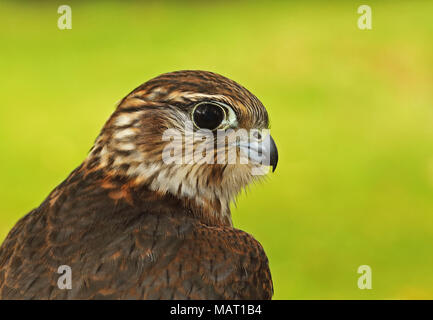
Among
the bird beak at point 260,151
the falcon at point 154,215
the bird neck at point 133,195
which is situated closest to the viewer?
the falcon at point 154,215

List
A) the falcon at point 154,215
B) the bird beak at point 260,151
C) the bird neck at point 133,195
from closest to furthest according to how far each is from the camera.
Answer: the falcon at point 154,215 < the bird neck at point 133,195 < the bird beak at point 260,151

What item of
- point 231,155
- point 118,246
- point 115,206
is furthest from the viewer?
point 231,155

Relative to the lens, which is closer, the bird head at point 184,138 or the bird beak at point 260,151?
the bird head at point 184,138

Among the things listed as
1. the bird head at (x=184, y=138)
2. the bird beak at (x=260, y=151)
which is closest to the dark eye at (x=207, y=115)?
the bird head at (x=184, y=138)

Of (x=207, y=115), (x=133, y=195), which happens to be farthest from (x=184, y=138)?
(x=133, y=195)

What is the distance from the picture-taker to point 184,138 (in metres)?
3.27

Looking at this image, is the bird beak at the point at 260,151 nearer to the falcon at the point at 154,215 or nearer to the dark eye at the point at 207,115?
the falcon at the point at 154,215

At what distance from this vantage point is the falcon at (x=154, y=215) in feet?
9.39

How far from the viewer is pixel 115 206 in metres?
3.18

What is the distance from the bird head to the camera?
129 inches
